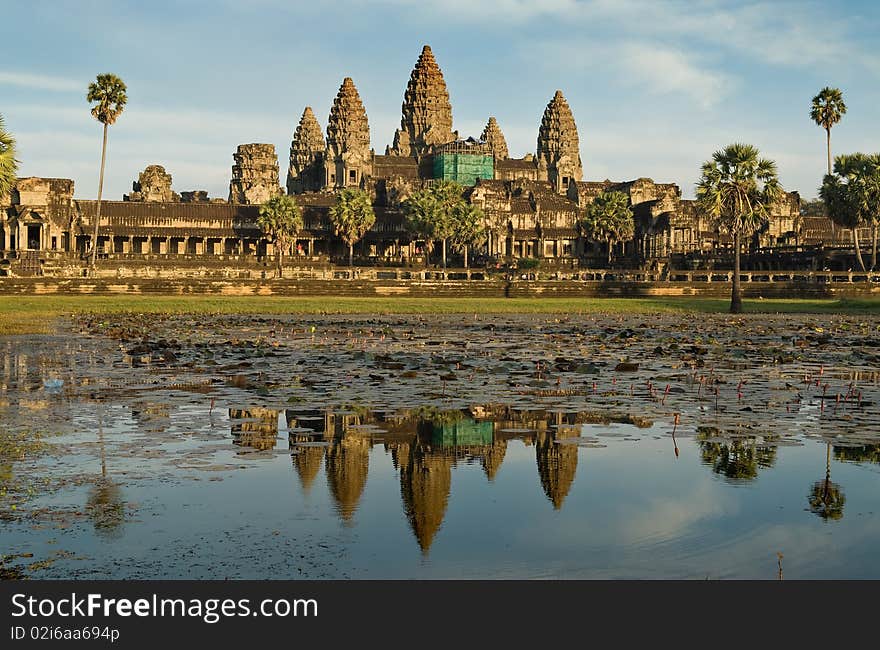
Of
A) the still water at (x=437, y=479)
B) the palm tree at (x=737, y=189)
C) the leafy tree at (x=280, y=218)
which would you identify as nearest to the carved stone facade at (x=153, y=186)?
the leafy tree at (x=280, y=218)

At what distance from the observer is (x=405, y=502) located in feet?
32.6

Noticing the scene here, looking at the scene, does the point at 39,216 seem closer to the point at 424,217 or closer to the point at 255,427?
the point at 424,217

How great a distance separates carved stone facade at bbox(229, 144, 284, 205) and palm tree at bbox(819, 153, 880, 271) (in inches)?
3841

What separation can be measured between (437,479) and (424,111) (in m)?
165

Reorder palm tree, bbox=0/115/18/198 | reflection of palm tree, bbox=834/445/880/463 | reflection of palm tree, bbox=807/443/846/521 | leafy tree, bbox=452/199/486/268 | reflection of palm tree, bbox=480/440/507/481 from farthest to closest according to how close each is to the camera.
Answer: leafy tree, bbox=452/199/486/268
palm tree, bbox=0/115/18/198
reflection of palm tree, bbox=834/445/880/463
reflection of palm tree, bbox=480/440/507/481
reflection of palm tree, bbox=807/443/846/521

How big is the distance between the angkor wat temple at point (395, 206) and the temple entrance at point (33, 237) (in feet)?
0.49

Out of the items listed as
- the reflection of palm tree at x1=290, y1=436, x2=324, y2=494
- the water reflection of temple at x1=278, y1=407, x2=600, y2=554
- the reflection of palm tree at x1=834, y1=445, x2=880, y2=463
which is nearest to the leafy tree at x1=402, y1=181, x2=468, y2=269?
the water reflection of temple at x1=278, y1=407, x2=600, y2=554

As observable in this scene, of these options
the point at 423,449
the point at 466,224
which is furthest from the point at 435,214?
the point at 423,449

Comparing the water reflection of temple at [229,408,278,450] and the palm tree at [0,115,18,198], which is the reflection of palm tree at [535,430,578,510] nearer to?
the water reflection of temple at [229,408,278,450]

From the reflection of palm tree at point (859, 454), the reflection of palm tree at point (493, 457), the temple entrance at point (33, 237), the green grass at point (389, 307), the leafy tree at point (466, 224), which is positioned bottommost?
the reflection of palm tree at point (493, 457)

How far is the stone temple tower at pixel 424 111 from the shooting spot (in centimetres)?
17188

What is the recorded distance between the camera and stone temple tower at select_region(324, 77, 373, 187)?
531ft

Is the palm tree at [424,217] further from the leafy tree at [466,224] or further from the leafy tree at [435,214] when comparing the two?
the leafy tree at [466,224]

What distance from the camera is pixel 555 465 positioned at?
11.8 meters
